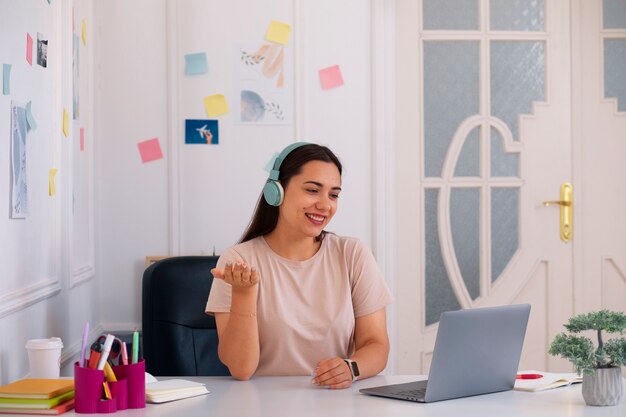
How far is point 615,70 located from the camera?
370 centimetres

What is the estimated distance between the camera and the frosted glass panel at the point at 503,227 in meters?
3.66

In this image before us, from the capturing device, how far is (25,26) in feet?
7.38

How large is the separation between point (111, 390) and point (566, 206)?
2.48 m

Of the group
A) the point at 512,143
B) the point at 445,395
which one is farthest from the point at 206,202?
the point at 445,395

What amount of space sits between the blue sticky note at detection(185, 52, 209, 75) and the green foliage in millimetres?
2049

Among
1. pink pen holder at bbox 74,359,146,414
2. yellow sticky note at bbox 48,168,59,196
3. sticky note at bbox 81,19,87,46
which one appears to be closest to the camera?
pink pen holder at bbox 74,359,146,414

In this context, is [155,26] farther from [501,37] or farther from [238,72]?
[501,37]

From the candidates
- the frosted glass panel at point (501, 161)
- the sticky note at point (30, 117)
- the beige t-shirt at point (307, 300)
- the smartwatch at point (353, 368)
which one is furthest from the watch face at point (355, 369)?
the frosted glass panel at point (501, 161)

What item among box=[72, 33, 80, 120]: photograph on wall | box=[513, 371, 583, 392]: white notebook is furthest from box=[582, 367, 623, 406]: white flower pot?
box=[72, 33, 80, 120]: photograph on wall

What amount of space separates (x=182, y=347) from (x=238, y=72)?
1.35 meters

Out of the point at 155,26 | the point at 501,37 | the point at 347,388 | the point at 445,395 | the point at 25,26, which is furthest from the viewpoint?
the point at 501,37

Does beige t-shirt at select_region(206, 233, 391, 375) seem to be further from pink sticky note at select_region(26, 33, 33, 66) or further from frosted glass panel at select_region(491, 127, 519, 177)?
frosted glass panel at select_region(491, 127, 519, 177)

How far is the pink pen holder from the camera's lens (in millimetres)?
1654

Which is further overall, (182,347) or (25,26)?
(182,347)
